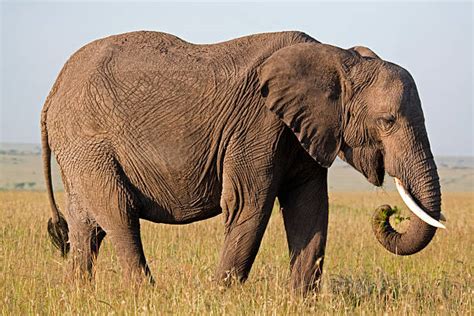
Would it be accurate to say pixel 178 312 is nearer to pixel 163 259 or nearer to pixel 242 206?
pixel 242 206

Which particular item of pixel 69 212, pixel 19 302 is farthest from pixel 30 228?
pixel 19 302

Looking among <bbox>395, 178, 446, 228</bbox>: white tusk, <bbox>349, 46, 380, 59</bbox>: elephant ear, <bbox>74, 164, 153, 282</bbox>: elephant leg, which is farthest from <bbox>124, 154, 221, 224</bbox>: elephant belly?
<bbox>349, 46, 380, 59</bbox>: elephant ear

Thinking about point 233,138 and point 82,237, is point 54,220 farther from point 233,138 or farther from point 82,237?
→ point 233,138

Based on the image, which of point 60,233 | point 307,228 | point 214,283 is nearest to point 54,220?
point 60,233

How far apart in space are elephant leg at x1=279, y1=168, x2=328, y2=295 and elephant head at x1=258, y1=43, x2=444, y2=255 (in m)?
0.48

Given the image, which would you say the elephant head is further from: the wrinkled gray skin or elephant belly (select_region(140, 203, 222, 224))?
elephant belly (select_region(140, 203, 222, 224))

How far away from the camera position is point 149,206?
803 centimetres

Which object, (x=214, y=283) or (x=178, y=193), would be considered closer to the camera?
(x=214, y=283)

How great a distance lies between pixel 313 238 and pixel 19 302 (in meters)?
2.54

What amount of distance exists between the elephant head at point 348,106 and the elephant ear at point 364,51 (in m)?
0.33

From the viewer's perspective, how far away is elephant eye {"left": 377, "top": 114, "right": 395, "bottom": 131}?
7.29 meters

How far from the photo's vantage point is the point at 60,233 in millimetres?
9133

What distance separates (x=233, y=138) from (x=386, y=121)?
127 cm

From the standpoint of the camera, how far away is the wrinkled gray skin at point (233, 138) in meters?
7.45
